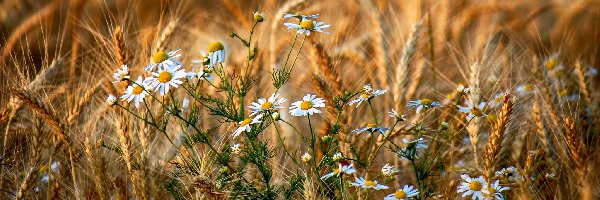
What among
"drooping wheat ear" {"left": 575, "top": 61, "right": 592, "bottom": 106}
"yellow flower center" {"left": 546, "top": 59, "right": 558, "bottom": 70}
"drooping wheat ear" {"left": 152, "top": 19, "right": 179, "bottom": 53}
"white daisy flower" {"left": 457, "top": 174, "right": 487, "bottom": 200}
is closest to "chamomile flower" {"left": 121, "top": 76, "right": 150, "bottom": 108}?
"drooping wheat ear" {"left": 152, "top": 19, "right": 179, "bottom": 53}

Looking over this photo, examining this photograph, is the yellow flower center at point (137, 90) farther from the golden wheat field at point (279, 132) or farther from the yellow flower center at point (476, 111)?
the yellow flower center at point (476, 111)

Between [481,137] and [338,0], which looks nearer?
[481,137]

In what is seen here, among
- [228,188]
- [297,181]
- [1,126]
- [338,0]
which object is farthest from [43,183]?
[338,0]

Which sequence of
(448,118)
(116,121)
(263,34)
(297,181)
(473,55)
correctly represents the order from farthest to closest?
(263,34) → (473,55) → (448,118) → (116,121) → (297,181)

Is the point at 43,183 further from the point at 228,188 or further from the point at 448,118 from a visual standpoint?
the point at 448,118

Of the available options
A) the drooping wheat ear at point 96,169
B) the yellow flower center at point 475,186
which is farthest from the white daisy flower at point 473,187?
the drooping wheat ear at point 96,169

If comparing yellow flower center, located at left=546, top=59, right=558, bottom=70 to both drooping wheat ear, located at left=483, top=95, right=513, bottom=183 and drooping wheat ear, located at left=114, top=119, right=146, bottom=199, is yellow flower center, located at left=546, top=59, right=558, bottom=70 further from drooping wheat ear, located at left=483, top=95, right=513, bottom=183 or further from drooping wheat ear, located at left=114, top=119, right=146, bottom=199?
drooping wheat ear, located at left=114, top=119, right=146, bottom=199

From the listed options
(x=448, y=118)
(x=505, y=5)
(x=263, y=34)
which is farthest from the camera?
(x=505, y=5)

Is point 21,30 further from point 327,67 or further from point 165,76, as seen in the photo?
point 165,76
